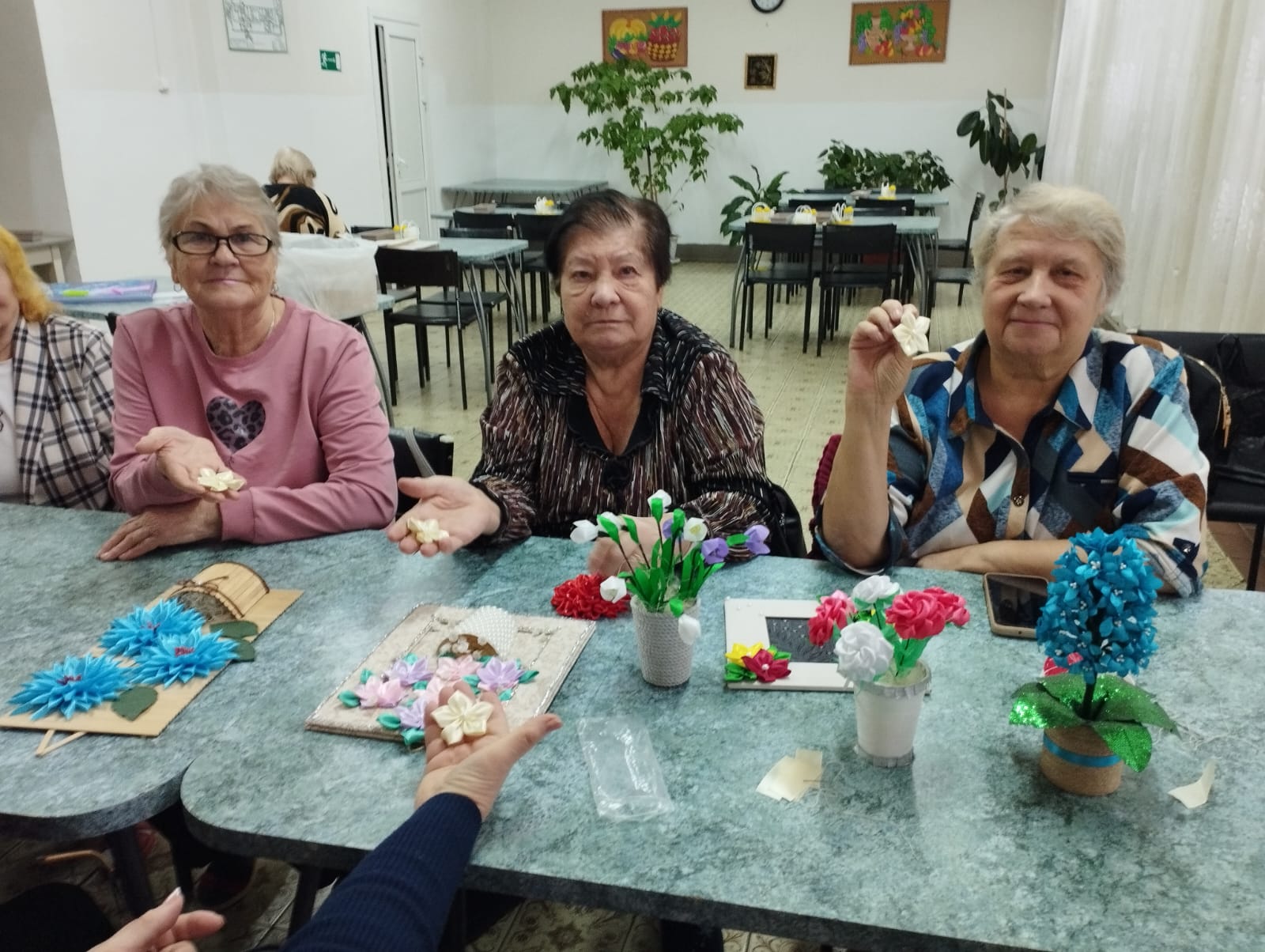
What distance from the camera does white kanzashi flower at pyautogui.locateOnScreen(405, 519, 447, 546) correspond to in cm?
147

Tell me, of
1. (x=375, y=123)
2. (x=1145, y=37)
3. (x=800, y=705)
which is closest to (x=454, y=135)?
(x=375, y=123)

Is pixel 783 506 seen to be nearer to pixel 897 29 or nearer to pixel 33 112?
pixel 33 112

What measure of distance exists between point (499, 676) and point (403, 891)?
390 mm

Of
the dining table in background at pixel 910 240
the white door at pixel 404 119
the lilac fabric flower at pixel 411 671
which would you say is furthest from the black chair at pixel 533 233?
the lilac fabric flower at pixel 411 671

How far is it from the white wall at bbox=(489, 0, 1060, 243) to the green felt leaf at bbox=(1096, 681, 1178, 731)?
380 inches

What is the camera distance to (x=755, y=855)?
92 centimetres

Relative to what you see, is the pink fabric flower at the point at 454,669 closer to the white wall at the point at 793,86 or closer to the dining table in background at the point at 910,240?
the dining table in background at the point at 910,240

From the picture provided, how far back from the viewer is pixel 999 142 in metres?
8.87

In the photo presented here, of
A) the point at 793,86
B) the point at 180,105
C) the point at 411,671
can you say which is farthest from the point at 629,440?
the point at 793,86

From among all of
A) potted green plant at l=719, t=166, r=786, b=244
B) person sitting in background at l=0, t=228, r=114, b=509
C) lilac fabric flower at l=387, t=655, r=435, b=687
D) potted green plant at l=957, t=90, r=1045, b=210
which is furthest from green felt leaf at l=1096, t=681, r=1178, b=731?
potted green plant at l=957, t=90, r=1045, b=210

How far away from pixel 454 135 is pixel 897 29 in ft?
15.3

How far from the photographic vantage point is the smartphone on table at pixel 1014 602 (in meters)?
1.31

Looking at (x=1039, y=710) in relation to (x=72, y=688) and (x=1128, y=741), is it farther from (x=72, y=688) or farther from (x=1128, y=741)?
(x=72, y=688)

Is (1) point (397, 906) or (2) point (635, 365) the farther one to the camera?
(2) point (635, 365)
